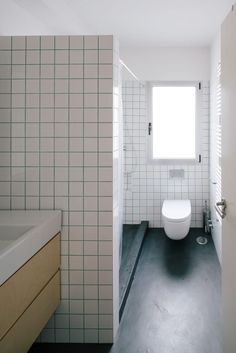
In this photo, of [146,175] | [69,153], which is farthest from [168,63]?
[69,153]

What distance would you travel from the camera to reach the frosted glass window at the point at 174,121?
436 centimetres

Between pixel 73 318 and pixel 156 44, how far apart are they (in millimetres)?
3319

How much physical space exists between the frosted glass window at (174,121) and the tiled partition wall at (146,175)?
0.13m

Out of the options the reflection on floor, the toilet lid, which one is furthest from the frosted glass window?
the reflection on floor

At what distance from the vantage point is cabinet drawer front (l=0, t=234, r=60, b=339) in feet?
4.14

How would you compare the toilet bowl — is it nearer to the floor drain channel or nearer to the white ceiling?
the floor drain channel

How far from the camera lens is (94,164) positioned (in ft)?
6.54

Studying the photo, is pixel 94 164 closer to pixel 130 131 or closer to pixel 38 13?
pixel 38 13

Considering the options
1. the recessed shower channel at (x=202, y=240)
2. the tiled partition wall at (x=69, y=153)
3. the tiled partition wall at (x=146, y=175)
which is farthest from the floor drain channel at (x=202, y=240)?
the tiled partition wall at (x=69, y=153)

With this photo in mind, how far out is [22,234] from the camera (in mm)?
1702

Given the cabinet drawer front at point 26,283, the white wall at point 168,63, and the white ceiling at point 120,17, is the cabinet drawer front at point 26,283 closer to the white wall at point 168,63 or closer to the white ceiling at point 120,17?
the white ceiling at point 120,17

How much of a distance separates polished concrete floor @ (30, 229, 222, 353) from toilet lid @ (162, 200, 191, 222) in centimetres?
43

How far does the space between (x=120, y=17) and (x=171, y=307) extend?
2.57 meters

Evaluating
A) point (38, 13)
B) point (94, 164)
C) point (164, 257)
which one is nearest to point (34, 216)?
point (94, 164)
